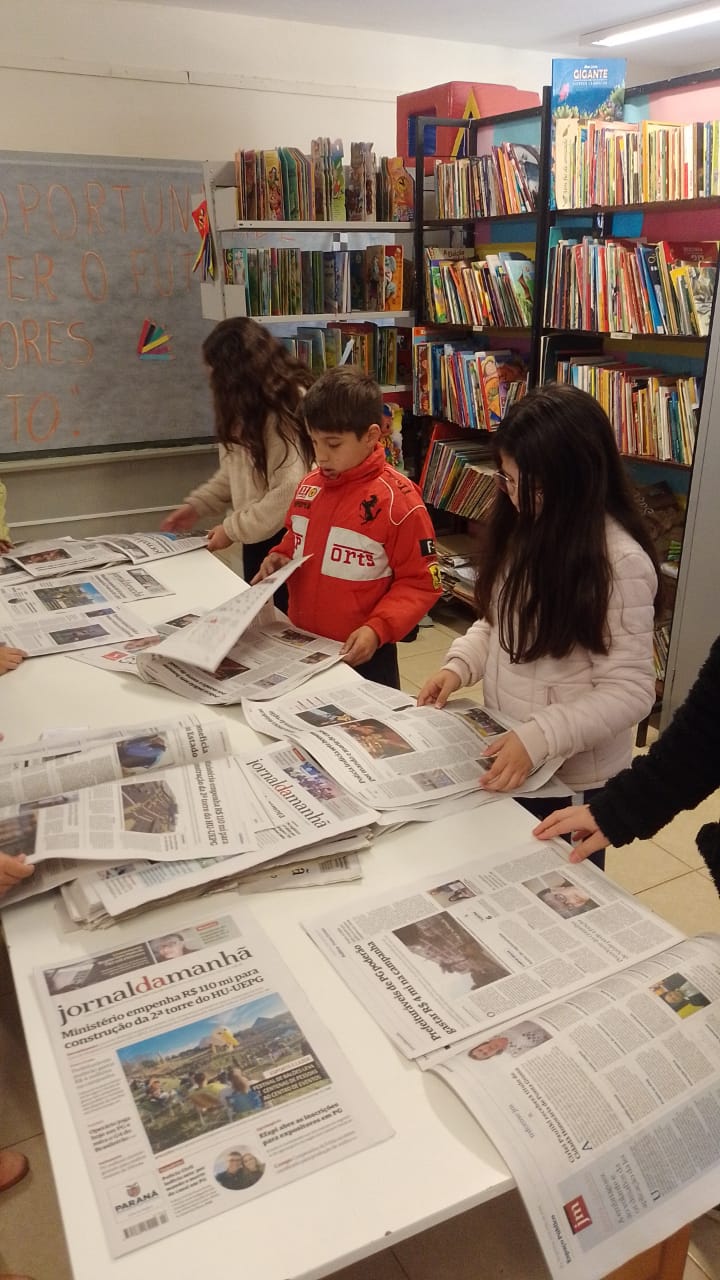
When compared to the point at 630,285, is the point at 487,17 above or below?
above

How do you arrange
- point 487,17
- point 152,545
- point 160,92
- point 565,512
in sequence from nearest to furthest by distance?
point 565,512
point 152,545
point 160,92
point 487,17

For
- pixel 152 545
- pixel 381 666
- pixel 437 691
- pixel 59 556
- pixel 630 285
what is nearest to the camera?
pixel 437 691

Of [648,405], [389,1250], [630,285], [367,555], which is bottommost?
[389,1250]

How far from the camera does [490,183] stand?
3.47 meters

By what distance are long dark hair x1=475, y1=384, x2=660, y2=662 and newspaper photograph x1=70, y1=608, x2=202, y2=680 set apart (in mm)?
771

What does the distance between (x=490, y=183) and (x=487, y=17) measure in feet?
4.83

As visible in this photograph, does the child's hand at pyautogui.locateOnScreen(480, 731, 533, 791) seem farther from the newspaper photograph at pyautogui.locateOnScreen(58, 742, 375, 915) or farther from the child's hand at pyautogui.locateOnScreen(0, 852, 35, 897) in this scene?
the child's hand at pyautogui.locateOnScreen(0, 852, 35, 897)

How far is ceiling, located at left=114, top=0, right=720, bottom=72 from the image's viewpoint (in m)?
3.98

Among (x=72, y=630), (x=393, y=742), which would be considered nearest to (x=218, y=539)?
Result: (x=72, y=630)

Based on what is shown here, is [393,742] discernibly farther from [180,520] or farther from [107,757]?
[180,520]

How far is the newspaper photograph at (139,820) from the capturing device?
1093 millimetres

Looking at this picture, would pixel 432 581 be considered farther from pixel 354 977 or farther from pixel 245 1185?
pixel 245 1185

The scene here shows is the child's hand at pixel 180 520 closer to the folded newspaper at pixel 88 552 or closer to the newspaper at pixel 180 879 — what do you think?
the folded newspaper at pixel 88 552

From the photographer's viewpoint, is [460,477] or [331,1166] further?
[460,477]
